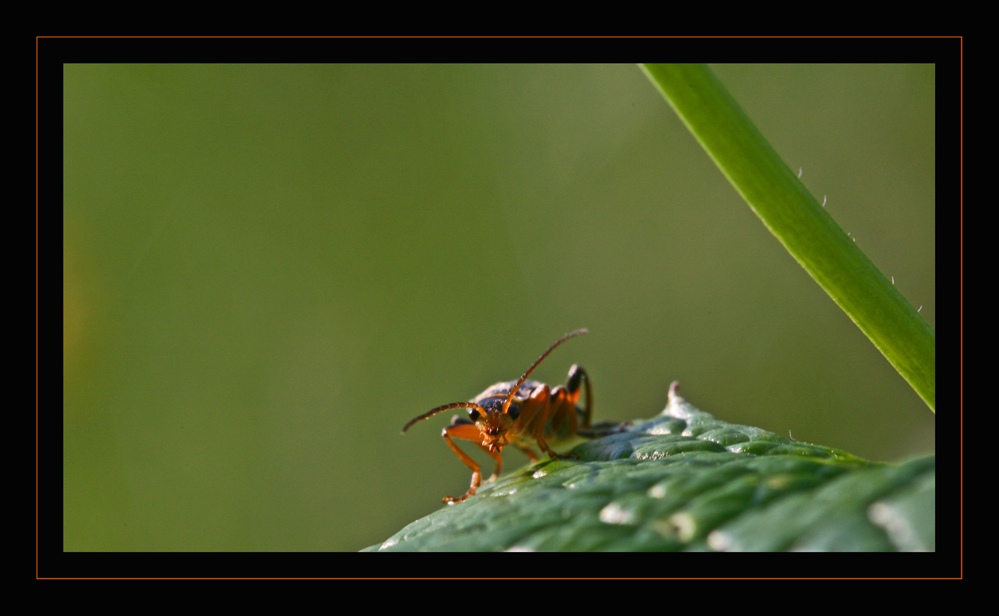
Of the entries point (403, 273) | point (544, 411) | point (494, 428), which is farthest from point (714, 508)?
point (403, 273)

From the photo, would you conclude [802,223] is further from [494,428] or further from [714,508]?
[494,428]

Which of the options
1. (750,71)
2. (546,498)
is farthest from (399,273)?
(546,498)

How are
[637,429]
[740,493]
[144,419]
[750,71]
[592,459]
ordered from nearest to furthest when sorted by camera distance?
1. [740,493]
2. [592,459]
3. [637,429]
4. [144,419]
5. [750,71]

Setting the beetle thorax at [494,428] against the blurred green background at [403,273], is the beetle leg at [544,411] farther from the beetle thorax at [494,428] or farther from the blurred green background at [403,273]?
the blurred green background at [403,273]

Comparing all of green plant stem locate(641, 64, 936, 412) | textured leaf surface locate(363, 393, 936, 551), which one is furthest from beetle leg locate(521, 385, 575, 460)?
green plant stem locate(641, 64, 936, 412)

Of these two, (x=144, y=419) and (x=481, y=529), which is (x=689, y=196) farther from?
(x=481, y=529)
